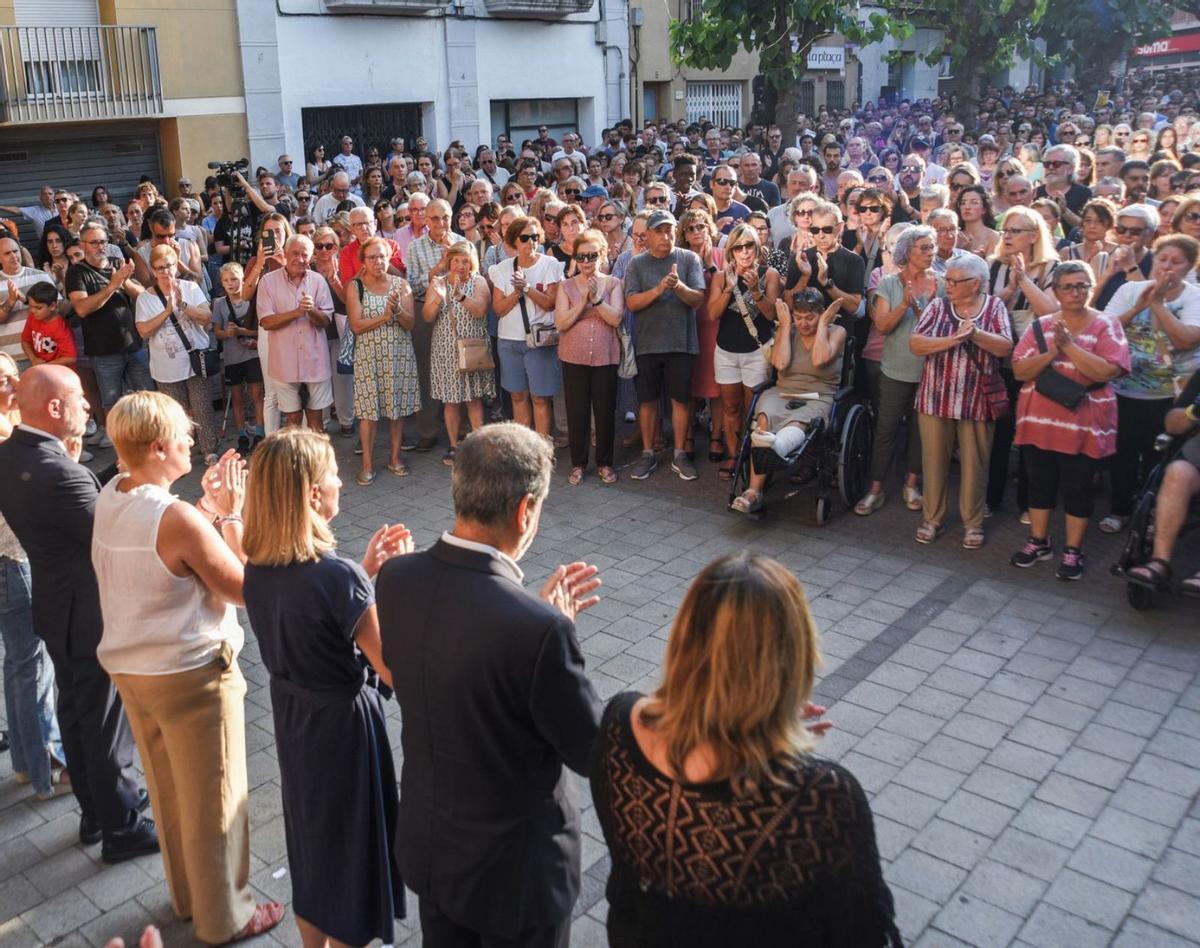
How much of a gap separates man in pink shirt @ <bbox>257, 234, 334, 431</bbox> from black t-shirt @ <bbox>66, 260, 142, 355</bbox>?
1.16m

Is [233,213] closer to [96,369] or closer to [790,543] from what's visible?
[96,369]

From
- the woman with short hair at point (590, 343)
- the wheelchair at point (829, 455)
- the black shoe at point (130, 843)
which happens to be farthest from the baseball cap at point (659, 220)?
the black shoe at point (130, 843)

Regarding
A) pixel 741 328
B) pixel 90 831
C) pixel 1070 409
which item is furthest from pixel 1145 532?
pixel 90 831

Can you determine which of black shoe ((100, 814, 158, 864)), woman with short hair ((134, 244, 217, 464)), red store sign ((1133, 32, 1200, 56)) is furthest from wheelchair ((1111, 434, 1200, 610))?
red store sign ((1133, 32, 1200, 56))

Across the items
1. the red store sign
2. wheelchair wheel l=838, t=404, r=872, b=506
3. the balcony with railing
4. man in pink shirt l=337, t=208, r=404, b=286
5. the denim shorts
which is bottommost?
wheelchair wheel l=838, t=404, r=872, b=506

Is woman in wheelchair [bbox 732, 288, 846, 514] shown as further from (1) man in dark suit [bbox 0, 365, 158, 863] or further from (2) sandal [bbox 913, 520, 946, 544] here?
(1) man in dark suit [bbox 0, 365, 158, 863]

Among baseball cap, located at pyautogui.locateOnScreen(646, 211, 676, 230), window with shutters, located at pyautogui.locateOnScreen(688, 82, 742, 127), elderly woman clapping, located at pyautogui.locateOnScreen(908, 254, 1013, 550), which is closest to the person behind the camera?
elderly woman clapping, located at pyautogui.locateOnScreen(908, 254, 1013, 550)

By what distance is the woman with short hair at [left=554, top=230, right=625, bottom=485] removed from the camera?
327 inches

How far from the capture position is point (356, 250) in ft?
30.9

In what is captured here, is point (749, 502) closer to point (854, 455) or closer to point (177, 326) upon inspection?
point (854, 455)

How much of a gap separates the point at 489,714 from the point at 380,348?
6478mm

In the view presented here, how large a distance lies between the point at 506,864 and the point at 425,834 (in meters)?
0.22

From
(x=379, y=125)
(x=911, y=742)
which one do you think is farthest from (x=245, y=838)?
(x=379, y=125)

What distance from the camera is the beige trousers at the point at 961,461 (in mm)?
7125
